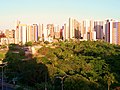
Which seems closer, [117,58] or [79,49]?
[117,58]

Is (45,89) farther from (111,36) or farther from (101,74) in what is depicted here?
(111,36)

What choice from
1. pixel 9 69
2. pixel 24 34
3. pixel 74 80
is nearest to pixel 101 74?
pixel 74 80

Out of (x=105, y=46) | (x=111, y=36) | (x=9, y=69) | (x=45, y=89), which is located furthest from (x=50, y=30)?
(x=45, y=89)

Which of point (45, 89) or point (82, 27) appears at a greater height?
point (82, 27)

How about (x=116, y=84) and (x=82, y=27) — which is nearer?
(x=116, y=84)

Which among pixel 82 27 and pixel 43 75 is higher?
pixel 82 27

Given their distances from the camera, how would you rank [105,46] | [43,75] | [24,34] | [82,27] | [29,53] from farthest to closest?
[82,27]
[24,34]
[105,46]
[29,53]
[43,75]

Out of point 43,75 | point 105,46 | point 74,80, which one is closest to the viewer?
point 74,80

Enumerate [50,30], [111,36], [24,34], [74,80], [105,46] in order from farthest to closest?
[50,30]
[24,34]
[111,36]
[105,46]
[74,80]

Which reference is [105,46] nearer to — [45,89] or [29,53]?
[29,53]
